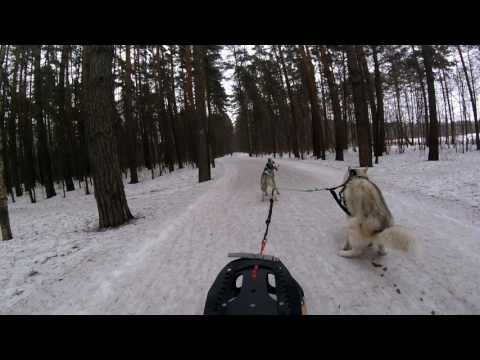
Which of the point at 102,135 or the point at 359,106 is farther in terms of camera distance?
the point at 359,106

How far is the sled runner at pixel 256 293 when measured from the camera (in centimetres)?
158

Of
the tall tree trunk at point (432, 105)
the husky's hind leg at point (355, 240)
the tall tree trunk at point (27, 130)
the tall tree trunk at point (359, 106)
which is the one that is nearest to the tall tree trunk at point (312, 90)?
the tall tree trunk at point (432, 105)

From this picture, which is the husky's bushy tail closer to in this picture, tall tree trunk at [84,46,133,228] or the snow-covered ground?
the snow-covered ground

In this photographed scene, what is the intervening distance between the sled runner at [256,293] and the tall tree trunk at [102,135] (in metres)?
4.93

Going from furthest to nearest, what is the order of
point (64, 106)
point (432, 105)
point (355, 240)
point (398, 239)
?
point (64, 106) < point (432, 105) < point (355, 240) < point (398, 239)

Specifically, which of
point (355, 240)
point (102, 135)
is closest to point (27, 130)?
point (102, 135)

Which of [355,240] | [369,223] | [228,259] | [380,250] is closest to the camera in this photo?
[369,223]

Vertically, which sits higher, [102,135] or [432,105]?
[432,105]

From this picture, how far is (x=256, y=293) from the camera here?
5.63 ft

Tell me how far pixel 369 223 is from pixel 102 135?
6067 millimetres

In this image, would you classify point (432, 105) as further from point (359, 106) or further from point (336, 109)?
point (336, 109)
